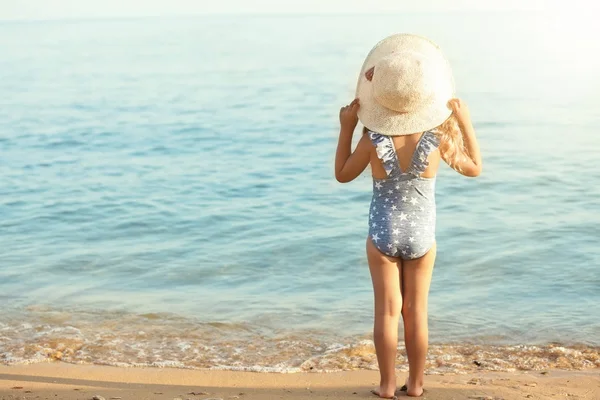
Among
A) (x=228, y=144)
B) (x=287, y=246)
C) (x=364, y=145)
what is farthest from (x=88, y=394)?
(x=228, y=144)

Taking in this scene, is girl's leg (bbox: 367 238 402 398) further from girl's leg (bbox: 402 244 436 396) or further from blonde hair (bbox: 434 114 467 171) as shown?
blonde hair (bbox: 434 114 467 171)

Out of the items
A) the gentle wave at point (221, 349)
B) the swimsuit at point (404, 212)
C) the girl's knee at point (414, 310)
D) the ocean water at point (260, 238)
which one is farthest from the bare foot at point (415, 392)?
the ocean water at point (260, 238)

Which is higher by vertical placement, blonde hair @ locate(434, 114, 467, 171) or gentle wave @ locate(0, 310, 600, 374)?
blonde hair @ locate(434, 114, 467, 171)

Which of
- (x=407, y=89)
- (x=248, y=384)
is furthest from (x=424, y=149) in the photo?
(x=248, y=384)

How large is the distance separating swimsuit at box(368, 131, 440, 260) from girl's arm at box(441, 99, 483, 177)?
0.15 meters

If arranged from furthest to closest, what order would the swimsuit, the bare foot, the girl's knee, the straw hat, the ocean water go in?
the ocean water → the bare foot → the girl's knee → the swimsuit → the straw hat

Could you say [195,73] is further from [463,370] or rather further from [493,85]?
[463,370]

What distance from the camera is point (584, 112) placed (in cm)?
1600

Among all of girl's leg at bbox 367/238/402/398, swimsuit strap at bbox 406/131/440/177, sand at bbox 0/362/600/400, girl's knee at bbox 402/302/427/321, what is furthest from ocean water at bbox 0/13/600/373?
girl's knee at bbox 402/302/427/321

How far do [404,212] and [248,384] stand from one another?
1376mm

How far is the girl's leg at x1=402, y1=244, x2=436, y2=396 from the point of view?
159 inches

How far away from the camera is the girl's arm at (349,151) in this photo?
13.0ft

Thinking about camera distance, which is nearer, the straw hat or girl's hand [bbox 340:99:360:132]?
the straw hat

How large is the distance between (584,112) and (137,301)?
11.6 m
